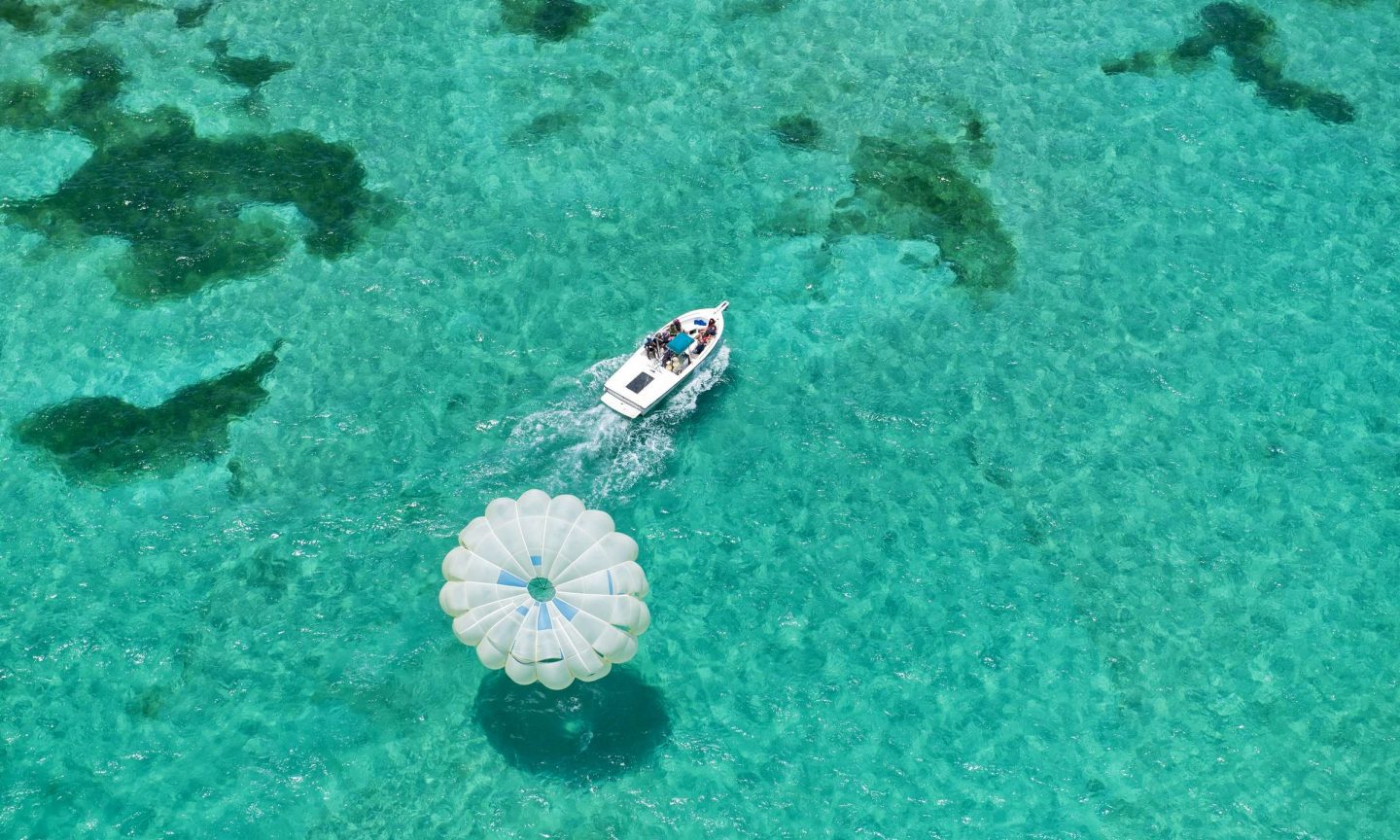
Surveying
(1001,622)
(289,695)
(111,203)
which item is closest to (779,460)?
(1001,622)

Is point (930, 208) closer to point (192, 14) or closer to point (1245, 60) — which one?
point (1245, 60)

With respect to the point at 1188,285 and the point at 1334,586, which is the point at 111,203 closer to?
the point at 1188,285

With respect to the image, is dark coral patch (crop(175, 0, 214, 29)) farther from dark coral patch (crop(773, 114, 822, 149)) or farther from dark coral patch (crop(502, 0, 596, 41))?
dark coral patch (crop(773, 114, 822, 149))

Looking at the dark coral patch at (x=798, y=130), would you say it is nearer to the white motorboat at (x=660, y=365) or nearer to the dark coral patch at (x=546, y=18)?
the dark coral patch at (x=546, y=18)

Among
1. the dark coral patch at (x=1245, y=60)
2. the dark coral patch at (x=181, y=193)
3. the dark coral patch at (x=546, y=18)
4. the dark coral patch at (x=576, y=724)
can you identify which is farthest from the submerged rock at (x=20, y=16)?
the dark coral patch at (x=1245, y=60)

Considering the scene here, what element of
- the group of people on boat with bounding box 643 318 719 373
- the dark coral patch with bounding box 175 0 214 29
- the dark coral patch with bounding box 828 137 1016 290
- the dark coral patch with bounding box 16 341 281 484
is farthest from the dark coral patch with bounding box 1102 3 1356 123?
the dark coral patch with bounding box 175 0 214 29

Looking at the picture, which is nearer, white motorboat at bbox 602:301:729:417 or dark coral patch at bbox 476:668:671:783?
dark coral patch at bbox 476:668:671:783
